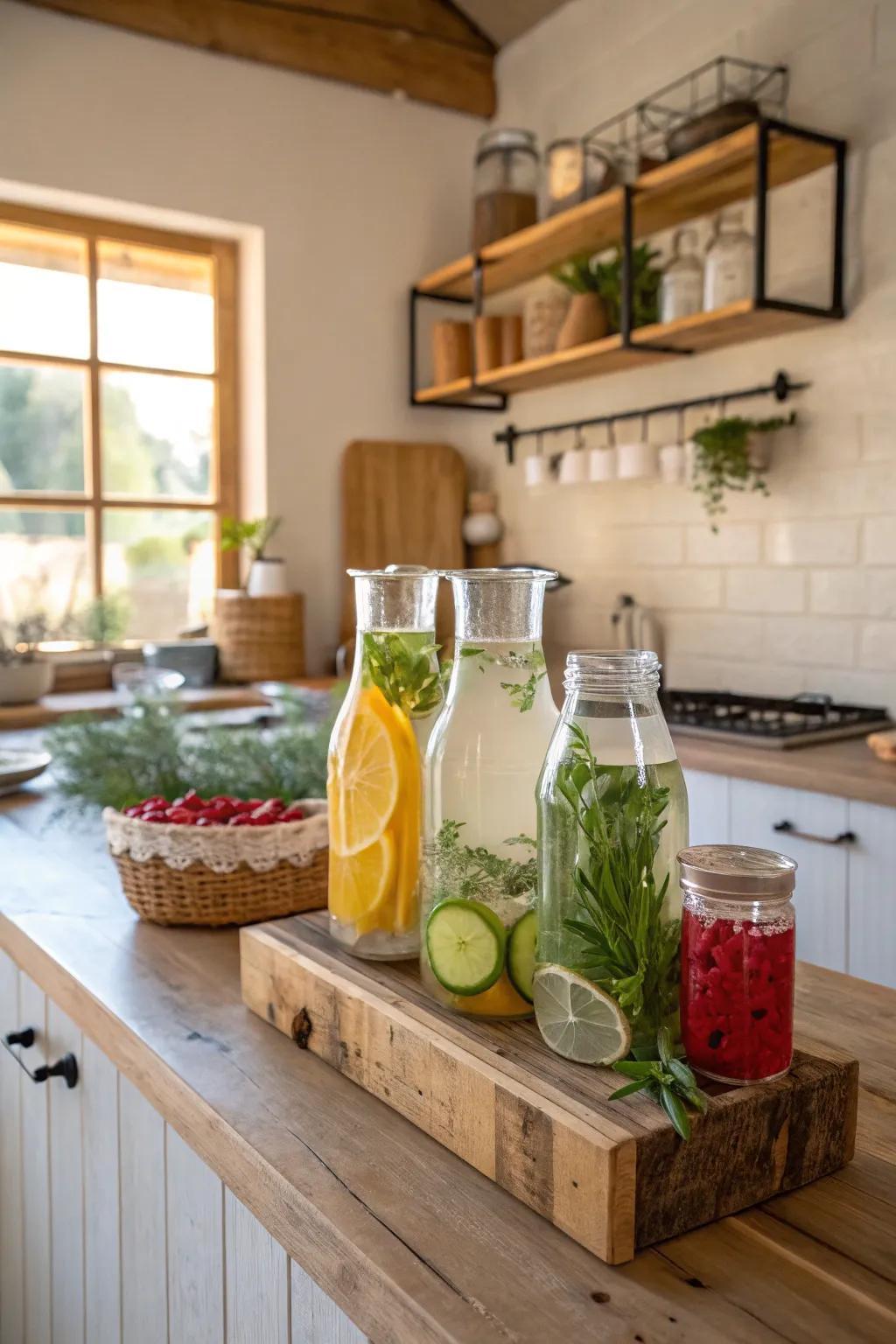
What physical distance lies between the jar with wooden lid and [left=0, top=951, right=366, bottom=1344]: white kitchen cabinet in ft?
8.92

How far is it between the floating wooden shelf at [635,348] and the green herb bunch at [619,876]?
2.04m

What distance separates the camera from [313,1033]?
2.57 feet

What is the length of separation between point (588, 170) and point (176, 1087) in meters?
2.82

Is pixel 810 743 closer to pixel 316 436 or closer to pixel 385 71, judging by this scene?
pixel 316 436

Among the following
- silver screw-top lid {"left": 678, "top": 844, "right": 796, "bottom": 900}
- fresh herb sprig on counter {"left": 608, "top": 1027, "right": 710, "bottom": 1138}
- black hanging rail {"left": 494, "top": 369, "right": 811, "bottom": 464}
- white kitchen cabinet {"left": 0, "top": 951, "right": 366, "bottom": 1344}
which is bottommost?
white kitchen cabinet {"left": 0, "top": 951, "right": 366, "bottom": 1344}

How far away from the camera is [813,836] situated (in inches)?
78.9

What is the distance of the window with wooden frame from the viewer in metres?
3.30

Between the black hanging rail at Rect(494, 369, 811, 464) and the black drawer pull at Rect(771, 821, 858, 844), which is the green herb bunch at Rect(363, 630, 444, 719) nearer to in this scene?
the black drawer pull at Rect(771, 821, 858, 844)

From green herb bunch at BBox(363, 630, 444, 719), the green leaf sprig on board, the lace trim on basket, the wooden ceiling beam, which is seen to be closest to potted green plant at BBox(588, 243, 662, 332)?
the wooden ceiling beam

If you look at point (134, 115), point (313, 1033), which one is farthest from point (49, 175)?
point (313, 1033)

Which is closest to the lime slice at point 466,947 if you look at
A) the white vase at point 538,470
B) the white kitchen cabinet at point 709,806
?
the white kitchen cabinet at point 709,806

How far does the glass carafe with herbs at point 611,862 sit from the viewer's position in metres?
0.61

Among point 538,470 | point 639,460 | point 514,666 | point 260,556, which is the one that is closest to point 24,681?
A: point 260,556

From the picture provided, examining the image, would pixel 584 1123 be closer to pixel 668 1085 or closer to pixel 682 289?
pixel 668 1085
